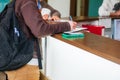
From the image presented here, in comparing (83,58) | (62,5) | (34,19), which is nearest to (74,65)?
(83,58)

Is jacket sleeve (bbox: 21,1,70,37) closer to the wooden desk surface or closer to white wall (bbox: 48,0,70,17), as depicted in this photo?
the wooden desk surface

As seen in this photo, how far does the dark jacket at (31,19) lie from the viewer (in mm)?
1568

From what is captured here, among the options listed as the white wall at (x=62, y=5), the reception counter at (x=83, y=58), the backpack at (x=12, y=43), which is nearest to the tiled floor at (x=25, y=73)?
the backpack at (x=12, y=43)

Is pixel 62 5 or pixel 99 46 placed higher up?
pixel 62 5

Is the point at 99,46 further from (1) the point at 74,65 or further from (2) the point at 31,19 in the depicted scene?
(2) the point at 31,19

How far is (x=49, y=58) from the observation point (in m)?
1.95

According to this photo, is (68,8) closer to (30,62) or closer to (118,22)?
(118,22)

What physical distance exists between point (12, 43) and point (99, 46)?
1.83 feet

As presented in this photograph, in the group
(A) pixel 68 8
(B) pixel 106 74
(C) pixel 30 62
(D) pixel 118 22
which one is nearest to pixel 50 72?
(C) pixel 30 62

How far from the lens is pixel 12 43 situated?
161 centimetres

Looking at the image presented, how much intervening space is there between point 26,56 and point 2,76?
0.70ft

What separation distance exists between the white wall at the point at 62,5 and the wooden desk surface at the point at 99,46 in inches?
151

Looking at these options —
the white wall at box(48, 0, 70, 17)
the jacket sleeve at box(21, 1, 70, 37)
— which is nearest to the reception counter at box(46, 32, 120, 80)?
the jacket sleeve at box(21, 1, 70, 37)

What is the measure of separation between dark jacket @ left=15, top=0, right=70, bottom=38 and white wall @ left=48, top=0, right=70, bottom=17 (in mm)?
3860
